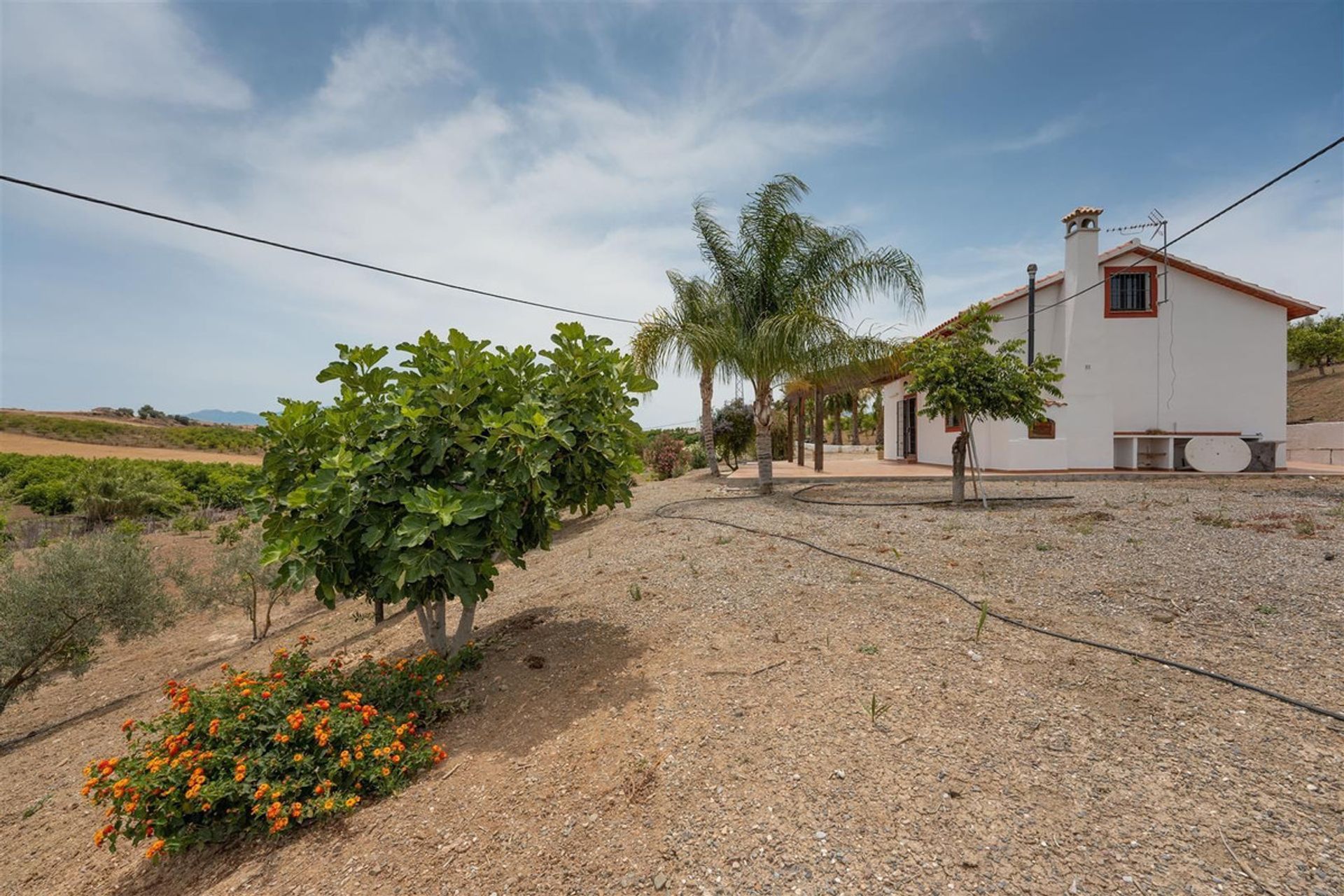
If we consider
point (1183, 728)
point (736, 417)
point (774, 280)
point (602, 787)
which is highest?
point (774, 280)

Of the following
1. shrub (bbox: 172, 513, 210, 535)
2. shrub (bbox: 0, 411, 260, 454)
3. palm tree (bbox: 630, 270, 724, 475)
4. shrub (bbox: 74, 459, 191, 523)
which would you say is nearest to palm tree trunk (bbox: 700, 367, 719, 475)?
palm tree (bbox: 630, 270, 724, 475)

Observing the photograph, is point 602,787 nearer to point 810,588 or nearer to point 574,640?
point 574,640

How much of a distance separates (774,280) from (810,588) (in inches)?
288

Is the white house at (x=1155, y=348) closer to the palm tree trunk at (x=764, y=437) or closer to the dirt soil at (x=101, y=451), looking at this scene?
the palm tree trunk at (x=764, y=437)

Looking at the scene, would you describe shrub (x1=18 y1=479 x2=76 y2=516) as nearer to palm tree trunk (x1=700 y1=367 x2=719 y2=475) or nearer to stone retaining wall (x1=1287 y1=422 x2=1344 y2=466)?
palm tree trunk (x1=700 y1=367 x2=719 y2=475)

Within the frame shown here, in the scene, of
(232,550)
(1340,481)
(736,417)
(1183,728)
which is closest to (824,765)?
(1183,728)

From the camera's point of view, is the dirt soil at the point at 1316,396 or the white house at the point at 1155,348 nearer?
the white house at the point at 1155,348

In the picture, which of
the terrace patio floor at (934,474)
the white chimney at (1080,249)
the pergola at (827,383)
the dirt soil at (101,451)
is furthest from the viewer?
the dirt soil at (101,451)

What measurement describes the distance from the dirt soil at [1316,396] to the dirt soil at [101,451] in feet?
165

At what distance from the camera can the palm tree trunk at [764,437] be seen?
429 inches

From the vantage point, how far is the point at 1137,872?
6.48ft

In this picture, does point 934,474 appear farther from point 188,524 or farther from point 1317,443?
point 188,524

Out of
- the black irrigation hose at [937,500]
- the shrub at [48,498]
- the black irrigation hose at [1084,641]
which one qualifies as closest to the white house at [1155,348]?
the black irrigation hose at [937,500]

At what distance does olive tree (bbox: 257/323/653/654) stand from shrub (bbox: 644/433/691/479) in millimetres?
13093
